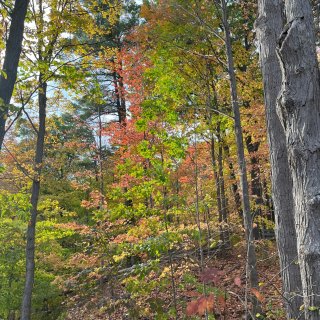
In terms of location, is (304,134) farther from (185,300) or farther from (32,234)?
(32,234)

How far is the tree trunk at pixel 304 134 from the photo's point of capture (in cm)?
191

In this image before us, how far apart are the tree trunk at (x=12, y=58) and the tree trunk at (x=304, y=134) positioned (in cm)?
285

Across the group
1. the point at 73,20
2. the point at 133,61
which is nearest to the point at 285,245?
the point at 73,20

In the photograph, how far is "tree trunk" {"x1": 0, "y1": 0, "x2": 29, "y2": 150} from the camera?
140 inches

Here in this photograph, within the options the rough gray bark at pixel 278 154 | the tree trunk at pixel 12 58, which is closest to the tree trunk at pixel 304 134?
the rough gray bark at pixel 278 154

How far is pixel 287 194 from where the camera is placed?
Result: 3.60m

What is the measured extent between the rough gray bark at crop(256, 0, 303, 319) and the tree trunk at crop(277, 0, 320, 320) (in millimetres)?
1610

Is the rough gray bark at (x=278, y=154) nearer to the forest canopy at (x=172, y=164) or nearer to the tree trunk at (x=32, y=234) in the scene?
the forest canopy at (x=172, y=164)

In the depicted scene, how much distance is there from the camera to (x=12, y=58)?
11.8ft

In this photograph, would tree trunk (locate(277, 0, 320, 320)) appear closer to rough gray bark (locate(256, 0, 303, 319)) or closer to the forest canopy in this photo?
the forest canopy

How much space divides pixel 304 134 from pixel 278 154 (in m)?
1.73

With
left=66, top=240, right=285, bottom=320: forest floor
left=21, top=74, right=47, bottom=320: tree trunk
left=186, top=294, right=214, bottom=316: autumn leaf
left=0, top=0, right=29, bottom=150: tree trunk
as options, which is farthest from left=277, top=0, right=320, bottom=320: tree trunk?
left=21, top=74, right=47, bottom=320: tree trunk

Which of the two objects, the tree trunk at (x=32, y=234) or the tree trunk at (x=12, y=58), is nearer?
the tree trunk at (x=12, y=58)

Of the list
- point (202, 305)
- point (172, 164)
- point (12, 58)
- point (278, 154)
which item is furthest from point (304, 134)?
point (172, 164)
